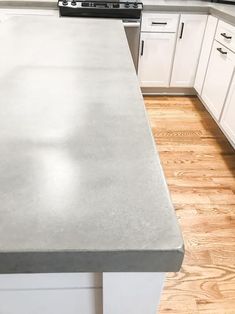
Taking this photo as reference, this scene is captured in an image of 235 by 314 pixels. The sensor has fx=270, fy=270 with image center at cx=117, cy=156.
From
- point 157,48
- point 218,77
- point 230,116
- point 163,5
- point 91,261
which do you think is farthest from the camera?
point 157,48

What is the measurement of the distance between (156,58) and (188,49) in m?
0.32

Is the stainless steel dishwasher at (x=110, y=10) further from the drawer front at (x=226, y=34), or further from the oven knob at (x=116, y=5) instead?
the drawer front at (x=226, y=34)

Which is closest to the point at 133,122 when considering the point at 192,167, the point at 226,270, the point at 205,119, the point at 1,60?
the point at 1,60

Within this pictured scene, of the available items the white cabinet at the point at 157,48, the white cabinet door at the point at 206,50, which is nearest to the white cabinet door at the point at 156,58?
the white cabinet at the point at 157,48

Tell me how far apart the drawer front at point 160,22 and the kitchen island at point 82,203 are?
205cm

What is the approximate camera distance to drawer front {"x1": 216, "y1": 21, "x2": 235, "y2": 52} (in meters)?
2.03

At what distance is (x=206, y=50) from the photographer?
2533 millimetres

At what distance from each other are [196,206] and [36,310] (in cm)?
130

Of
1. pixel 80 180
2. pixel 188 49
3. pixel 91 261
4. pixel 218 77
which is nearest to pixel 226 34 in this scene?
pixel 218 77

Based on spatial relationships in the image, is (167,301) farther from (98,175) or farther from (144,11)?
(144,11)

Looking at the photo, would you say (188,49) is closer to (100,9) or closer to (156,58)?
(156,58)

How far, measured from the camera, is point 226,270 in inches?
51.6

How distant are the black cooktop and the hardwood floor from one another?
89 cm

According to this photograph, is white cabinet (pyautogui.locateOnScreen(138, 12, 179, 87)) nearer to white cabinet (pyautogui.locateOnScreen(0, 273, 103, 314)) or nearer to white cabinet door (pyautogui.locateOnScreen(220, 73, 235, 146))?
white cabinet door (pyautogui.locateOnScreen(220, 73, 235, 146))
